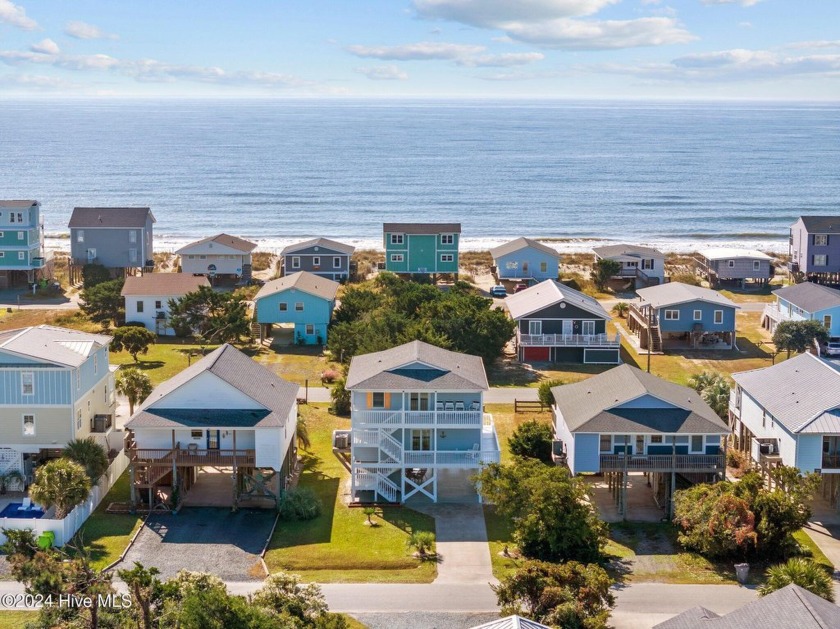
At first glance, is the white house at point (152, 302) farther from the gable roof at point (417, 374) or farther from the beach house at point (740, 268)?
the beach house at point (740, 268)

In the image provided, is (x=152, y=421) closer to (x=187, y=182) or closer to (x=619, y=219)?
(x=619, y=219)

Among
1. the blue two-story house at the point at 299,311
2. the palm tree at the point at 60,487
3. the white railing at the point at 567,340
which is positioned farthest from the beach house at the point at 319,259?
the palm tree at the point at 60,487

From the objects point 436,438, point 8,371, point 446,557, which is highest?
point 8,371

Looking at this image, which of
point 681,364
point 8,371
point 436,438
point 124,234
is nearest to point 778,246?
point 681,364

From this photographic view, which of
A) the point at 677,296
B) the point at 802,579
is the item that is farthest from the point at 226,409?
the point at 677,296

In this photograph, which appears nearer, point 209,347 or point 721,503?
point 721,503

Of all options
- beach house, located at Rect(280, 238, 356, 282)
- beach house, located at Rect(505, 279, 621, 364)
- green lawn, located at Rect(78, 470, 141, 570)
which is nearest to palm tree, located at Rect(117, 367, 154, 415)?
green lawn, located at Rect(78, 470, 141, 570)

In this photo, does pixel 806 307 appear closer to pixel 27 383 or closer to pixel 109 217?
pixel 27 383
